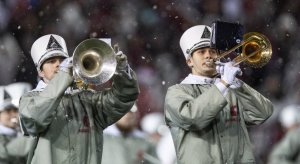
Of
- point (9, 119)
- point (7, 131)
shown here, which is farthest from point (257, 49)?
point (9, 119)

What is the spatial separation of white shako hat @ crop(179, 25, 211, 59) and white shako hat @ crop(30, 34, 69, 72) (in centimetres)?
96

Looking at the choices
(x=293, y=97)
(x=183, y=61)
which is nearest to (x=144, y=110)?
(x=183, y=61)

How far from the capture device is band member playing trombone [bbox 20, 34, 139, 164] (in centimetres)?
685

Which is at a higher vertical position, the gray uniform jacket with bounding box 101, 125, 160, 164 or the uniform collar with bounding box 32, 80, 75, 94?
the uniform collar with bounding box 32, 80, 75, 94

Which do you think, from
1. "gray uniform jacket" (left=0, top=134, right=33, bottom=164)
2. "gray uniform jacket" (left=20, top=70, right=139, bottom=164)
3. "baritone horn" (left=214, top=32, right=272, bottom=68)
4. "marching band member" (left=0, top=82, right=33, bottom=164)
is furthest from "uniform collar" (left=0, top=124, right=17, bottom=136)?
"baritone horn" (left=214, top=32, right=272, bottom=68)

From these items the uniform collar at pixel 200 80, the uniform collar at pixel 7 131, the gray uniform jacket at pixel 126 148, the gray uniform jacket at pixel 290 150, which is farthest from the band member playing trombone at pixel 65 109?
the gray uniform jacket at pixel 290 150

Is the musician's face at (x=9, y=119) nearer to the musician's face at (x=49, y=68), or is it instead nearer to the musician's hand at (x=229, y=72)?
the musician's face at (x=49, y=68)

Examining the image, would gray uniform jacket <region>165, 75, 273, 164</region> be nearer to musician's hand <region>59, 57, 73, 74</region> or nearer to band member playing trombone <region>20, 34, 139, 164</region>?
band member playing trombone <region>20, 34, 139, 164</region>

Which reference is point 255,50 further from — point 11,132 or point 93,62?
point 11,132

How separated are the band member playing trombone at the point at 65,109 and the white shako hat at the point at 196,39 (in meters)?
0.66

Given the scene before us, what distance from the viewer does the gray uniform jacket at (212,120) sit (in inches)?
278

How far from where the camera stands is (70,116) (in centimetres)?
708

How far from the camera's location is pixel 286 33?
13.4m

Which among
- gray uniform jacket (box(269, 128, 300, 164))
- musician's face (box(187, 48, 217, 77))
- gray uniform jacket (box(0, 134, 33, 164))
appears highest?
musician's face (box(187, 48, 217, 77))
